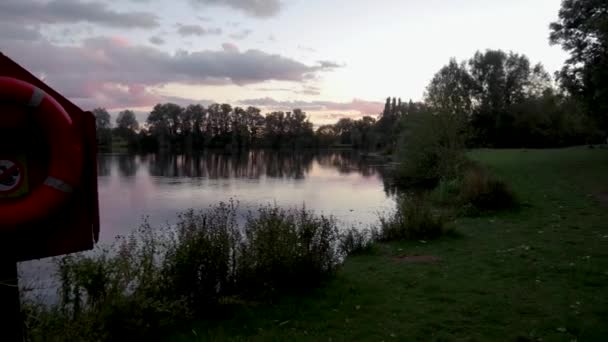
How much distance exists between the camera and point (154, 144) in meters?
101

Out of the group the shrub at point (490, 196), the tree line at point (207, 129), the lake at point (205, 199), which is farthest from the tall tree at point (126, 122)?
the shrub at point (490, 196)

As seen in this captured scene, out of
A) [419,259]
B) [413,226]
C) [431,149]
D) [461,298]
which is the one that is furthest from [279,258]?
[431,149]

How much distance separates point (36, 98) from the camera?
246cm

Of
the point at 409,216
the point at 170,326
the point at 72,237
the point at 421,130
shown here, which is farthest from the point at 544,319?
the point at 421,130

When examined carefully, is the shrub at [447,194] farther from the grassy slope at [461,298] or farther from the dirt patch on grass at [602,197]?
the grassy slope at [461,298]

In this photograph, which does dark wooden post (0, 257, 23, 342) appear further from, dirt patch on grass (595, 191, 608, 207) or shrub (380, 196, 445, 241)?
dirt patch on grass (595, 191, 608, 207)

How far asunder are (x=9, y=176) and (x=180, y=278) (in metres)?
3.48

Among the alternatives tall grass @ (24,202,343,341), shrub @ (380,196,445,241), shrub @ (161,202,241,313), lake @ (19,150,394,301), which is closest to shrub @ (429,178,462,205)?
lake @ (19,150,394,301)

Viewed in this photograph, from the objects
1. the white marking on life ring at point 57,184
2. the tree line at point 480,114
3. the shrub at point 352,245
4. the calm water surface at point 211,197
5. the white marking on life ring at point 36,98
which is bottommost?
the calm water surface at point 211,197

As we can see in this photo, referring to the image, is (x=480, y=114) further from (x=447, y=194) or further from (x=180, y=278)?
(x=180, y=278)

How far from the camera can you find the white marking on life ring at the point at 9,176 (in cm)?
243

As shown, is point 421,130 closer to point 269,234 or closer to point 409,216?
point 409,216

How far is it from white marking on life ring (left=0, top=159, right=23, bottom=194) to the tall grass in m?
2.04

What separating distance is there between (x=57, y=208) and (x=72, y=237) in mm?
232
